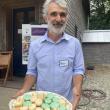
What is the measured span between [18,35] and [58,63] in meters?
9.69

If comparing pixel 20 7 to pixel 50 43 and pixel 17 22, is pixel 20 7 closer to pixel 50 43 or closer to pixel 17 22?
pixel 17 22

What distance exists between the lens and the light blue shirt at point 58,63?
4043 mm

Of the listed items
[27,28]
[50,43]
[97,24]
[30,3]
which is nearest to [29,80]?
[50,43]

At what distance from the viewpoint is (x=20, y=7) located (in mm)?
13320

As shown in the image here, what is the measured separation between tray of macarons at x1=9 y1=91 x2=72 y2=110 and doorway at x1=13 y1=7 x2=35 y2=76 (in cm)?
967

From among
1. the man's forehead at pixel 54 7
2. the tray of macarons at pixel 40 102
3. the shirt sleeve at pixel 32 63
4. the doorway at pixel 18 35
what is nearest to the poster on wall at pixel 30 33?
the doorway at pixel 18 35

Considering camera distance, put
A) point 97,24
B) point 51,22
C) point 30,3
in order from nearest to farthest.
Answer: point 51,22, point 30,3, point 97,24

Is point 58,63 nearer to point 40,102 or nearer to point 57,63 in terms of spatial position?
point 57,63

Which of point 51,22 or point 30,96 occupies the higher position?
point 51,22

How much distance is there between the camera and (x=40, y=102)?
3.63 m

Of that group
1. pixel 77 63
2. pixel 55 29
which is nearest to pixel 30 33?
pixel 77 63

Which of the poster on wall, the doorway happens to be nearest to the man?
the poster on wall

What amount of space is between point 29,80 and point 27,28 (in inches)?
272

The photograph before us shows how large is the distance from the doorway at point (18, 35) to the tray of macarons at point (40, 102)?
381 inches
